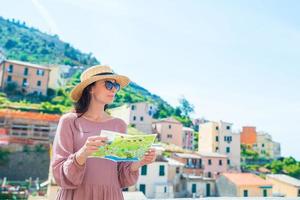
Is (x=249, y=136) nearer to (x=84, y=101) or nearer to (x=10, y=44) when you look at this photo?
(x=84, y=101)

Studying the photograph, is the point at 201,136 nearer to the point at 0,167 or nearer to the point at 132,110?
the point at 132,110

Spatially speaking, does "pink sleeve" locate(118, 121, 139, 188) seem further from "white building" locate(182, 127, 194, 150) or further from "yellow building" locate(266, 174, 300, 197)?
"white building" locate(182, 127, 194, 150)

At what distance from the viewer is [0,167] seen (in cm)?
2362

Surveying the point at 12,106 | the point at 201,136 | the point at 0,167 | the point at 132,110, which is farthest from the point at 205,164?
the point at 12,106

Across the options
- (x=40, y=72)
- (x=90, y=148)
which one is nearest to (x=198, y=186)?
(x=90, y=148)

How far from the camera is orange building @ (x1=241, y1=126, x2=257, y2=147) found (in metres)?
45.2

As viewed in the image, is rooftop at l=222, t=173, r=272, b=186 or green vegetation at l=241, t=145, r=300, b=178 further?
green vegetation at l=241, t=145, r=300, b=178

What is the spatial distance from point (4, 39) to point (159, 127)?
62.8m

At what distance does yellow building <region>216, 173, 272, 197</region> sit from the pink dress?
2187 centimetres

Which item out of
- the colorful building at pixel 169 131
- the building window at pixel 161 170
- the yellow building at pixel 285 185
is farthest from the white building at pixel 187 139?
the building window at pixel 161 170

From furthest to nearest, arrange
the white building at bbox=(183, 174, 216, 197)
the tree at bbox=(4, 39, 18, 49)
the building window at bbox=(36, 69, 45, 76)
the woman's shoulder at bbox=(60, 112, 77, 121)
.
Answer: the tree at bbox=(4, 39, 18, 49), the building window at bbox=(36, 69, 45, 76), the white building at bbox=(183, 174, 216, 197), the woman's shoulder at bbox=(60, 112, 77, 121)

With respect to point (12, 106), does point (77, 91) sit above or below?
below

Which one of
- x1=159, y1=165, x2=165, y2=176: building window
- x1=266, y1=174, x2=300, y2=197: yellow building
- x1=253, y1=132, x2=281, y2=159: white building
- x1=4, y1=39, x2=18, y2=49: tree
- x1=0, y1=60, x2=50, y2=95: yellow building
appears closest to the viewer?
x1=159, y1=165, x2=165, y2=176: building window

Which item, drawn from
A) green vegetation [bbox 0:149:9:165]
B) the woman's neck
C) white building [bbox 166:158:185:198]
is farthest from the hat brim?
green vegetation [bbox 0:149:9:165]
